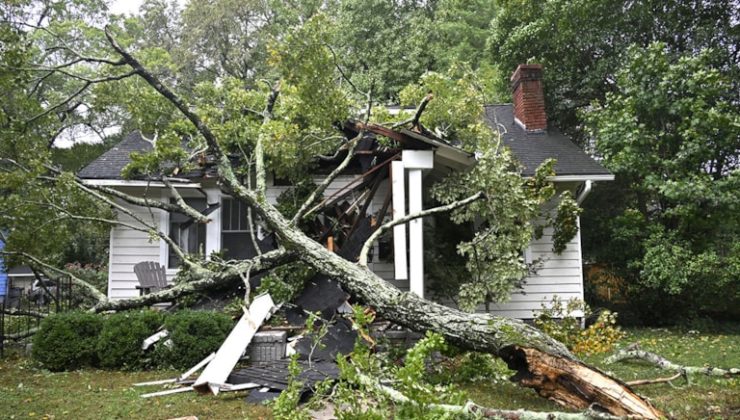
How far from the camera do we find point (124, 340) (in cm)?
791

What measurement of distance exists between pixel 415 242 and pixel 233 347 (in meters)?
3.56

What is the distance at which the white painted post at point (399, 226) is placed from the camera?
8961 millimetres

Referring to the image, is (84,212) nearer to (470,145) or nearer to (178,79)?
(470,145)

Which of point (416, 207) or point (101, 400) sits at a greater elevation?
point (416, 207)

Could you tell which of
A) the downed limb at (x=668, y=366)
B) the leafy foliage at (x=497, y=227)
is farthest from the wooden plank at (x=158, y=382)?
the downed limb at (x=668, y=366)

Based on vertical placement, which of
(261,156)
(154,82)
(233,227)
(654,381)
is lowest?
(654,381)

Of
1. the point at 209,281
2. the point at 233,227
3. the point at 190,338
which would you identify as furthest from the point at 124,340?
the point at 233,227

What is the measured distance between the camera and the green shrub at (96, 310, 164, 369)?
25.9 feet

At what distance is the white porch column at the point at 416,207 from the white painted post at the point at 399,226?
0.17m

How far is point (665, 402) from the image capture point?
17.7 feet

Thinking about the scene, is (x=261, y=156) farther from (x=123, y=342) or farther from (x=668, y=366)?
(x=668, y=366)

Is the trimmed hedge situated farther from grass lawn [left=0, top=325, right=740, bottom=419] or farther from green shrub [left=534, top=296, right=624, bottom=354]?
green shrub [left=534, top=296, right=624, bottom=354]

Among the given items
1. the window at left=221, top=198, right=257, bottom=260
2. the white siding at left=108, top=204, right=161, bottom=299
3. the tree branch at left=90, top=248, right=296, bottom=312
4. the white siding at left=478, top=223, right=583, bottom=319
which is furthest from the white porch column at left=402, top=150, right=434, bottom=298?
the white siding at left=108, top=204, right=161, bottom=299

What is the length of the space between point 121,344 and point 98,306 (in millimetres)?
1370
